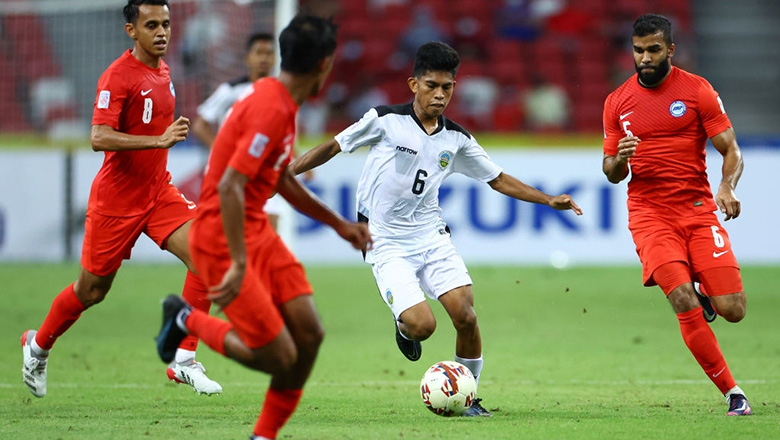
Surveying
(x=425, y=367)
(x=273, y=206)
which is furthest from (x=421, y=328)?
(x=273, y=206)

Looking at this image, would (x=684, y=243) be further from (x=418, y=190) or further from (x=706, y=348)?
(x=418, y=190)

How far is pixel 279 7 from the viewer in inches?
583

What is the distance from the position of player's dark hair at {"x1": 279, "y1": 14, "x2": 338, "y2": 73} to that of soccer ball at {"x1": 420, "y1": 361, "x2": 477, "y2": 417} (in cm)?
234

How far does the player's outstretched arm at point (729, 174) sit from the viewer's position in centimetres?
684

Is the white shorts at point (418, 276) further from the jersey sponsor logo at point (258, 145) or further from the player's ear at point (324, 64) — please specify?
the jersey sponsor logo at point (258, 145)

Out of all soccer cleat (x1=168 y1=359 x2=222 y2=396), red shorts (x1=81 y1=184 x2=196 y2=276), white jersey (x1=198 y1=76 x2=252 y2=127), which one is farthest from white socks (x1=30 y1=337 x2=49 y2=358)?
white jersey (x1=198 y1=76 x2=252 y2=127)

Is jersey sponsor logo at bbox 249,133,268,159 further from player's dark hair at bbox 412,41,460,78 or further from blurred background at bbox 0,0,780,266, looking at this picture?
blurred background at bbox 0,0,780,266

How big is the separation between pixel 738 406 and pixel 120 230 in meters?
4.29

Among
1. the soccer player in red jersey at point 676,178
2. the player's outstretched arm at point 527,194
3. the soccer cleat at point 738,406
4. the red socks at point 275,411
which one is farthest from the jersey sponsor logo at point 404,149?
the soccer cleat at point 738,406

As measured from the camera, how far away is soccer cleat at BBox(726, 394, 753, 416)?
682cm

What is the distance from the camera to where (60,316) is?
295 inches

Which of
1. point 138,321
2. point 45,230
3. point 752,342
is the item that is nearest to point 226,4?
point 45,230

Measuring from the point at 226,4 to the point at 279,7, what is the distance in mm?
2450

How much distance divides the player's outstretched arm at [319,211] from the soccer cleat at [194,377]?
2276mm
